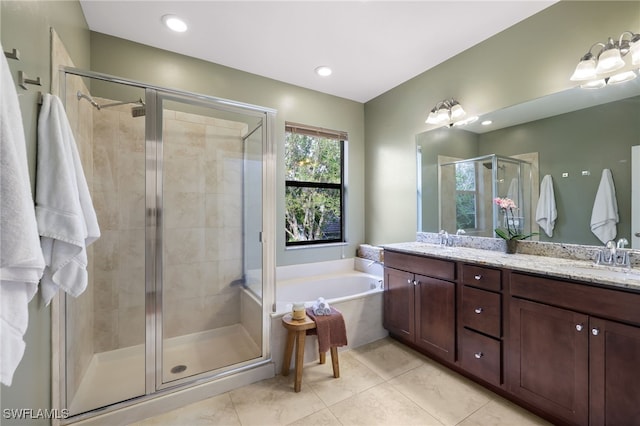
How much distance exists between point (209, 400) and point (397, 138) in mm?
2909

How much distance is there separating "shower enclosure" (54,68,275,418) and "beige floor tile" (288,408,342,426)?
1.85ft

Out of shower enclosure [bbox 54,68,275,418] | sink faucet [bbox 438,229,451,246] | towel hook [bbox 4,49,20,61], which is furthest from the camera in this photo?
sink faucet [bbox 438,229,451,246]

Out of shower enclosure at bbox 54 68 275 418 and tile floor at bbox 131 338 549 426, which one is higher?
shower enclosure at bbox 54 68 275 418

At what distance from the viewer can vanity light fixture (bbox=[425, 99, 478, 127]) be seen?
7.75 feet

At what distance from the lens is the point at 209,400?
5.81 ft

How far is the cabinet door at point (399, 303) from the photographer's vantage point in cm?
230

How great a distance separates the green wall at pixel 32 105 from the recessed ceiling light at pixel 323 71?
1867mm

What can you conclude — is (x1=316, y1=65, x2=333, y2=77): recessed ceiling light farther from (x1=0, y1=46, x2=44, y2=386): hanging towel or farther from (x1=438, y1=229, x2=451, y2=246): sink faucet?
(x1=0, y1=46, x2=44, y2=386): hanging towel

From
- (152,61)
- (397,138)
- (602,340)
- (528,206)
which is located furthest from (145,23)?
(602,340)

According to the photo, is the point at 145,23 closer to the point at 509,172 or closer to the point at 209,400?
the point at 209,400

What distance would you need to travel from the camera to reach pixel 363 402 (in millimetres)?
1740

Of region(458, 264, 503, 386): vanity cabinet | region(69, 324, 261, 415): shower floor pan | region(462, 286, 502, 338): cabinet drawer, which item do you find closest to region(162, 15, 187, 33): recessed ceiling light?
region(69, 324, 261, 415): shower floor pan

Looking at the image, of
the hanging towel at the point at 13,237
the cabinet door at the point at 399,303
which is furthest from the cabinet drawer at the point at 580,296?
the hanging towel at the point at 13,237

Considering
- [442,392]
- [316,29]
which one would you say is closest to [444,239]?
[442,392]
